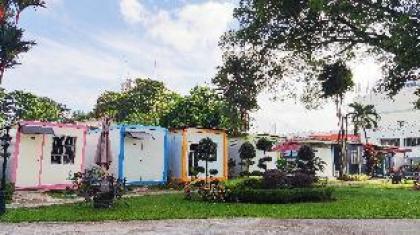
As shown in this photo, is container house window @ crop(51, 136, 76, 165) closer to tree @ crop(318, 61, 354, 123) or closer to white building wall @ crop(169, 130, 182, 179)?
white building wall @ crop(169, 130, 182, 179)

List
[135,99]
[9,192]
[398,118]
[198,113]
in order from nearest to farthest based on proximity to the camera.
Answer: [9,192] < [198,113] < [135,99] < [398,118]

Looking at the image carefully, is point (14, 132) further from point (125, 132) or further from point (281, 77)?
point (281, 77)

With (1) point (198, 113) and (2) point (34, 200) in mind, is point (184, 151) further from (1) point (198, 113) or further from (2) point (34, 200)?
(1) point (198, 113)

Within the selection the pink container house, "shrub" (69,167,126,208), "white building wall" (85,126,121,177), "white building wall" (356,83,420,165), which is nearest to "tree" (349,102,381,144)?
"white building wall" (356,83,420,165)

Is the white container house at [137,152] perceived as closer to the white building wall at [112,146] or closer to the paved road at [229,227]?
the white building wall at [112,146]

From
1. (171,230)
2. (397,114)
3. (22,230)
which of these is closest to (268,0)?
(171,230)

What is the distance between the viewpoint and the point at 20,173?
21.2 m

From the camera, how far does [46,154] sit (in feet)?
72.9

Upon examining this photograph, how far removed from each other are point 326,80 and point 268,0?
8.17m

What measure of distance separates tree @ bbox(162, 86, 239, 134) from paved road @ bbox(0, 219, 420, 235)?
2576 cm

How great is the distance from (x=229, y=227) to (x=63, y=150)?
43.3 feet

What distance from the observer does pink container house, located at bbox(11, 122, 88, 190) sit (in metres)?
21.2

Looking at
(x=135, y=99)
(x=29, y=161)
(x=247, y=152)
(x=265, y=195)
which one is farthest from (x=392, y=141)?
(x=29, y=161)

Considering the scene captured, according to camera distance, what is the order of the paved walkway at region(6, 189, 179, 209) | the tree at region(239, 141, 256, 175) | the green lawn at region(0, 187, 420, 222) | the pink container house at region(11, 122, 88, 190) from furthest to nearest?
the tree at region(239, 141, 256, 175) → the pink container house at region(11, 122, 88, 190) → the paved walkway at region(6, 189, 179, 209) → the green lawn at region(0, 187, 420, 222)
